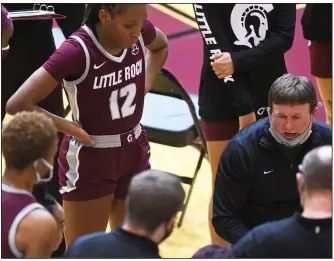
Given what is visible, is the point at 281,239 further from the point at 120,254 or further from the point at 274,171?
the point at 274,171

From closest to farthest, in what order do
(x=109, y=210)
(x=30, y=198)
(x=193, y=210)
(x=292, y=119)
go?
(x=30, y=198) < (x=292, y=119) < (x=109, y=210) < (x=193, y=210)

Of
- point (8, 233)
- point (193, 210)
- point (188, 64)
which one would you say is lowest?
point (193, 210)

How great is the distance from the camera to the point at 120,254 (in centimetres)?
196

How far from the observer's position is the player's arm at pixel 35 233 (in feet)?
6.61

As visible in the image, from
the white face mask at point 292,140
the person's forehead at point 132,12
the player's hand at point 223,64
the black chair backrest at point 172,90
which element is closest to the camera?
the person's forehead at point 132,12

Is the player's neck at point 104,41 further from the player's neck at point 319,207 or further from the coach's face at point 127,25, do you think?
the player's neck at point 319,207

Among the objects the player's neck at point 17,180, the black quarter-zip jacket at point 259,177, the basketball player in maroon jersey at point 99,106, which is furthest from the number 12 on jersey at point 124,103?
the player's neck at point 17,180

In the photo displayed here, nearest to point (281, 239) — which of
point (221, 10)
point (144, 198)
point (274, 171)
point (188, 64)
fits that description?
point (144, 198)

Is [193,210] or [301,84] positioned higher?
[301,84]

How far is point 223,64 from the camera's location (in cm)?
306

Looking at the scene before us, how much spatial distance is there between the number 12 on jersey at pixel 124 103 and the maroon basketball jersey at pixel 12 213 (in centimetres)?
69

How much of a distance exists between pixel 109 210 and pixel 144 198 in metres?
0.90

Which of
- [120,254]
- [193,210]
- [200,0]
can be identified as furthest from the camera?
[193,210]

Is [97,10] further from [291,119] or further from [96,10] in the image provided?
[291,119]
